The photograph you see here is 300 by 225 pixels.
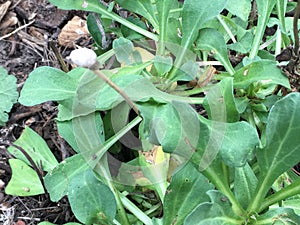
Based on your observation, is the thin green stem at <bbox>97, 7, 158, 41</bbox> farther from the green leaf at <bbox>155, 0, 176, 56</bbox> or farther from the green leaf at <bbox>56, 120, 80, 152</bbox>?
the green leaf at <bbox>56, 120, 80, 152</bbox>

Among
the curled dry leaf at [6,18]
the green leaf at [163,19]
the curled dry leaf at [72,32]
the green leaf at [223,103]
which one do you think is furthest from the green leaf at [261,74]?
the curled dry leaf at [6,18]

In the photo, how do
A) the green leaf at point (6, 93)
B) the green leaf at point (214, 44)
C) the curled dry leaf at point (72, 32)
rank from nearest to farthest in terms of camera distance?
the green leaf at point (214, 44) < the green leaf at point (6, 93) < the curled dry leaf at point (72, 32)

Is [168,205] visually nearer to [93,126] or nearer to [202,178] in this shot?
[202,178]

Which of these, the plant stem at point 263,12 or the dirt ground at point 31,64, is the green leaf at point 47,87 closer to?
the dirt ground at point 31,64

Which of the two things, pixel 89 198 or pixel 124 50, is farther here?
pixel 124 50

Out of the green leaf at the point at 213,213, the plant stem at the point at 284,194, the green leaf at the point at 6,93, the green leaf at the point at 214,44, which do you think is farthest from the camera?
the green leaf at the point at 6,93

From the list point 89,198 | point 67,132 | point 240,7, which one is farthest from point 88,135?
point 240,7

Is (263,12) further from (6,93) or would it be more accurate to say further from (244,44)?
(6,93)

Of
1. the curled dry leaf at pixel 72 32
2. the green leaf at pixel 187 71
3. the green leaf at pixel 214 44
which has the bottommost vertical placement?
the curled dry leaf at pixel 72 32

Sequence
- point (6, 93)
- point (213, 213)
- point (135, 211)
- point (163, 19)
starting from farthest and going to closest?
point (6, 93) < point (163, 19) < point (135, 211) < point (213, 213)
